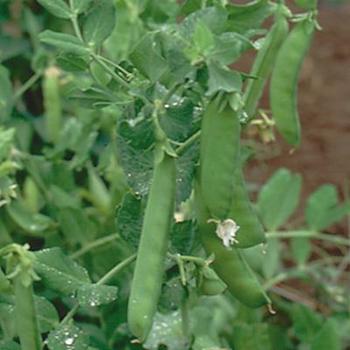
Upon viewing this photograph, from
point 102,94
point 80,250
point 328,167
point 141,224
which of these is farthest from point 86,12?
point 328,167

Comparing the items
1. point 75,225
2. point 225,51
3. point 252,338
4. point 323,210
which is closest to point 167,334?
point 252,338

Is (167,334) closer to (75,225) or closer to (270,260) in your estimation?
(75,225)

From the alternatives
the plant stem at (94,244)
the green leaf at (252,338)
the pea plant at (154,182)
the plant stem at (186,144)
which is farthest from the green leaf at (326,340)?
the plant stem at (186,144)

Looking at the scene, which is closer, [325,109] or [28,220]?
[28,220]

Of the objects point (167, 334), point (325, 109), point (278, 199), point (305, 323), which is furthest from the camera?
point (325, 109)

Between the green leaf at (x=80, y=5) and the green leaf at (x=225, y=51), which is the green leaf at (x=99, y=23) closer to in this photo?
the green leaf at (x=80, y=5)

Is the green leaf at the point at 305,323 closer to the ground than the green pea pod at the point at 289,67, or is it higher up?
closer to the ground

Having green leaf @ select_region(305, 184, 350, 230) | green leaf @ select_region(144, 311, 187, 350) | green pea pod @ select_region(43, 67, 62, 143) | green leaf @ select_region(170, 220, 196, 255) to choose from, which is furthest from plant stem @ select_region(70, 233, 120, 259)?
green leaf @ select_region(305, 184, 350, 230)
